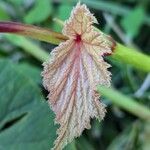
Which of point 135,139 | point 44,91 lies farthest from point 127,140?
point 44,91

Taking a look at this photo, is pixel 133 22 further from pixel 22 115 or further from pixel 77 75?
pixel 77 75

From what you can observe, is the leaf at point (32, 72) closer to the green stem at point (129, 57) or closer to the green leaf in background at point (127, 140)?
the green leaf in background at point (127, 140)

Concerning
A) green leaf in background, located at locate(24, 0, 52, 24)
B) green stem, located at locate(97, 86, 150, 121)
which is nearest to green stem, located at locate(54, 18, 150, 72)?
green stem, located at locate(97, 86, 150, 121)

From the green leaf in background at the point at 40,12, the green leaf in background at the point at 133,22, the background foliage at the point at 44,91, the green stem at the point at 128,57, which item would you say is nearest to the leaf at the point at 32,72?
the background foliage at the point at 44,91

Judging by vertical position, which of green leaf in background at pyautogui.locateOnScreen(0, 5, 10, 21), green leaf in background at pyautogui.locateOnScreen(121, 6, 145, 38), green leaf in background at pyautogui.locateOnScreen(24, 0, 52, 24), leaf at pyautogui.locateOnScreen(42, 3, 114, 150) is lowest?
green leaf in background at pyautogui.locateOnScreen(0, 5, 10, 21)

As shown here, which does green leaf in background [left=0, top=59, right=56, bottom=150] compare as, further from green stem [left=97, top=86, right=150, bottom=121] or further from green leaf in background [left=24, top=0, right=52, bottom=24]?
green leaf in background [left=24, top=0, right=52, bottom=24]
